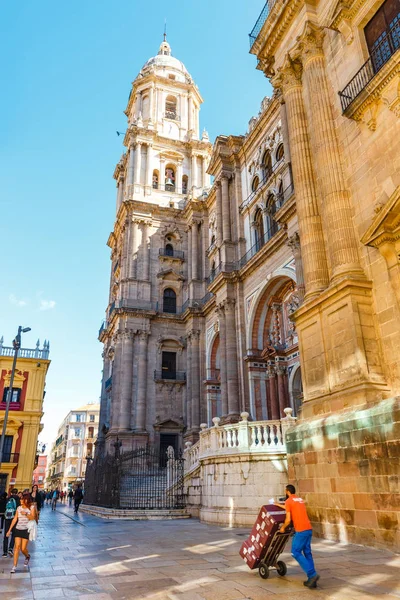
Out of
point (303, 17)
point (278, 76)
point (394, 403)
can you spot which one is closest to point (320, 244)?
point (394, 403)

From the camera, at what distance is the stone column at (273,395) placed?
2159 cm

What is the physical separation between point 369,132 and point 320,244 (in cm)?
292

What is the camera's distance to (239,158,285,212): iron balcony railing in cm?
2338

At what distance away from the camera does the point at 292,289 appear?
2184 cm

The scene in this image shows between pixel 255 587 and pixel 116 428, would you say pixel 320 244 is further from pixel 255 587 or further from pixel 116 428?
pixel 116 428

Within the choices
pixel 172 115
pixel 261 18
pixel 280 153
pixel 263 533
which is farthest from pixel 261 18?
pixel 172 115

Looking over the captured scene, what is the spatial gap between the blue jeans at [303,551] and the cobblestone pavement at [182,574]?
261 millimetres

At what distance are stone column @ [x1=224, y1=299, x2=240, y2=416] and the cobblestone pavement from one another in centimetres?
1296

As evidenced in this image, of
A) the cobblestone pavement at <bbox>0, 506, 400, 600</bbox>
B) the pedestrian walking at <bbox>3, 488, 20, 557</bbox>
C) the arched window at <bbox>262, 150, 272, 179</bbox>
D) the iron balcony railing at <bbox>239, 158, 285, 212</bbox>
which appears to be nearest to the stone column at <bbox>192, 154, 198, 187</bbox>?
the iron balcony railing at <bbox>239, 158, 285, 212</bbox>

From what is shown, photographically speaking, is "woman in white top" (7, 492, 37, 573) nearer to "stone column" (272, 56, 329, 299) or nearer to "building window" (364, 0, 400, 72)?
"stone column" (272, 56, 329, 299)

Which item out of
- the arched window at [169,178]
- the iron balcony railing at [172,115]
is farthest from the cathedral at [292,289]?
the iron balcony railing at [172,115]

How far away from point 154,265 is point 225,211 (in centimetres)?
769

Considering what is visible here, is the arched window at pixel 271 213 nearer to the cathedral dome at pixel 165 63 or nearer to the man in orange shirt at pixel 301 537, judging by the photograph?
the man in orange shirt at pixel 301 537

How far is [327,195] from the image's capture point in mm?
11711
